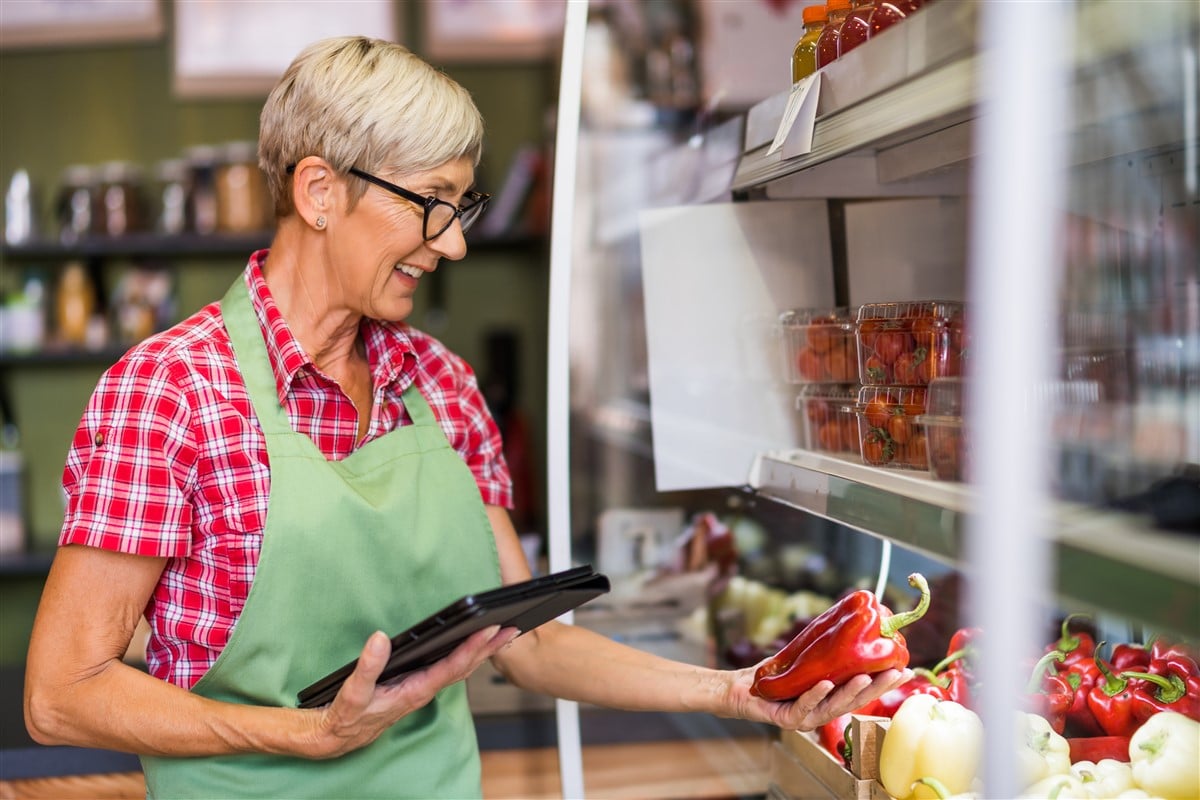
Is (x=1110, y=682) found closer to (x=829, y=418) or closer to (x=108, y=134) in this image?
(x=829, y=418)

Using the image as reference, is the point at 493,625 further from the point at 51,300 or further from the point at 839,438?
the point at 51,300

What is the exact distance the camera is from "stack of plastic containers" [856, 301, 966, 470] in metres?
1.16

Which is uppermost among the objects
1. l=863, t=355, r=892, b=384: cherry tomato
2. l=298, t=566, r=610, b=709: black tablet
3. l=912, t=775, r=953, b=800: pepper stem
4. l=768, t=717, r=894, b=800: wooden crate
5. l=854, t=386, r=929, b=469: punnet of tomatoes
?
l=863, t=355, r=892, b=384: cherry tomato

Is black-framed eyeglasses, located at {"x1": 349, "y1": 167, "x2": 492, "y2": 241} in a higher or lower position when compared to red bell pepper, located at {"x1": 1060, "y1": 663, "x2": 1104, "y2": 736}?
higher

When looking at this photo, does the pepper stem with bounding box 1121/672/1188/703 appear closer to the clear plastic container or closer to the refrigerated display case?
the refrigerated display case

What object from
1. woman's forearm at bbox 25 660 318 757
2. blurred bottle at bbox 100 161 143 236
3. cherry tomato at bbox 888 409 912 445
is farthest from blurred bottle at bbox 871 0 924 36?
blurred bottle at bbox 100 161 143 236

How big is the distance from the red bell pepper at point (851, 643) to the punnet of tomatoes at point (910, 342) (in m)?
0.21

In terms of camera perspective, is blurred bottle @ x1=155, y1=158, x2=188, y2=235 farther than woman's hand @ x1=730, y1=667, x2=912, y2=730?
Yes

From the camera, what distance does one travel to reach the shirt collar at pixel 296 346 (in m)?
1.43

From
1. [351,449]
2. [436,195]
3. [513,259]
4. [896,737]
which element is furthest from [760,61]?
[513,259]

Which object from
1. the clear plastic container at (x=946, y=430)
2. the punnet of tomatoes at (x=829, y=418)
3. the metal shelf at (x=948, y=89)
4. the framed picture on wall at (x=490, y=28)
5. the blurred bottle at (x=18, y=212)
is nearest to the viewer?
the metal shelf at (x=948, y=89)

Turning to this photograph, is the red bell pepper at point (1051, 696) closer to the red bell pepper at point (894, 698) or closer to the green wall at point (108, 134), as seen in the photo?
the red bell pepper at point (894, 698)

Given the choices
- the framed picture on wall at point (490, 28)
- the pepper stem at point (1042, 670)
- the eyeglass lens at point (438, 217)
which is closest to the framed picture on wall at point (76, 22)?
the framed picture on wall at point (490, 28)

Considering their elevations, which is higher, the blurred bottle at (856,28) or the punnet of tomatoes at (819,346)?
the blurred bottle at (856,28)
